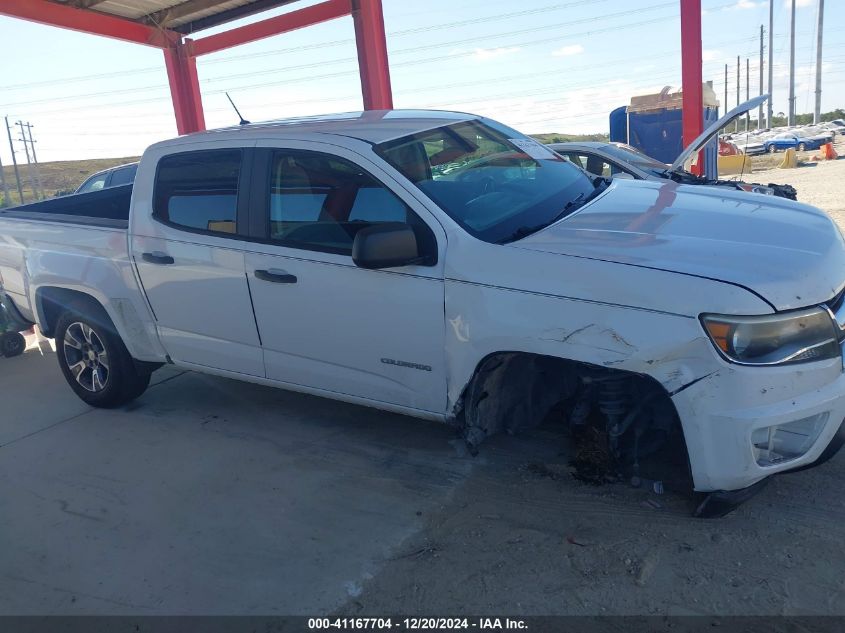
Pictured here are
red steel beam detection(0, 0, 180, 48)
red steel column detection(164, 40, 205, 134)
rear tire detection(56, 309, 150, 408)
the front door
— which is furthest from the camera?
red steel column detection(164, 40, 205, 134)

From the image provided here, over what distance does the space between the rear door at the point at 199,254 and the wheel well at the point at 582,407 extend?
4.67 feet

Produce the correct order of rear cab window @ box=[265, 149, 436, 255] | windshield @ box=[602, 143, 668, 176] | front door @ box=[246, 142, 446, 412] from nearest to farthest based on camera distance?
front door @ box=[246, 142, 446, 412] < rear cab window @ box=[265, 149, 436, 255] < windshield @ box=[602, 143, 668, 176]

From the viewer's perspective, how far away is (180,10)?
474 inches

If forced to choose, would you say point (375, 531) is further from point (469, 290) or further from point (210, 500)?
point (469, 290)

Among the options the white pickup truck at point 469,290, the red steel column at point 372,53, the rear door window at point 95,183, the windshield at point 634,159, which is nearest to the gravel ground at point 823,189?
the windshield at point 634,159

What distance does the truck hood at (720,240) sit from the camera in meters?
2.74

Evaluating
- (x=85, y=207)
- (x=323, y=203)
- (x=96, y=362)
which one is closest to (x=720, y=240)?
(x=323, y=203)

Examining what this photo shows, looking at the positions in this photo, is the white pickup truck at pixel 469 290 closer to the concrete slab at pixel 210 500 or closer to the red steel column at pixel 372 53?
the concrete slab at pixel 210 500

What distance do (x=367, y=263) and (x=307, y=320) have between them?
0.66 meters

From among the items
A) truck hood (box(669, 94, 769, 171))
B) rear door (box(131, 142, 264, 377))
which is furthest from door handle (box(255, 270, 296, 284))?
truck hood (box(669, 94, 769, 171))

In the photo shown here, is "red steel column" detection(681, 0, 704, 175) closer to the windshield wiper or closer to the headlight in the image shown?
the windshield wiper

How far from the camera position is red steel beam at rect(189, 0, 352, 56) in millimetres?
11859

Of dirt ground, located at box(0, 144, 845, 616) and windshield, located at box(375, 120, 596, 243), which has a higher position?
windshield, located at box(375, 120, 596, 243)

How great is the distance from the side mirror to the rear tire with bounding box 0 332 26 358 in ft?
16.3
